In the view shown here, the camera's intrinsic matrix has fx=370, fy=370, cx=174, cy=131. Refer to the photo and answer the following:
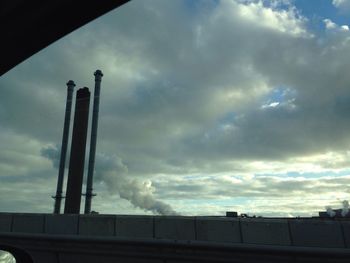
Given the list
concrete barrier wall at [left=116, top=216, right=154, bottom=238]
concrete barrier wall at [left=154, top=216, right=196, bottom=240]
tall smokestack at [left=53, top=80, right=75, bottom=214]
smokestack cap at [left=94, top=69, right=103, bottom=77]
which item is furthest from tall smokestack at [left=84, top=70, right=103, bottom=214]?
concrete barrier wall at [left=154, top=216, right=196, bottom=240]

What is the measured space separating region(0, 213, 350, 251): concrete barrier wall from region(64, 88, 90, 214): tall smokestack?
21.7m

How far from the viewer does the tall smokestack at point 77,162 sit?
113 ft

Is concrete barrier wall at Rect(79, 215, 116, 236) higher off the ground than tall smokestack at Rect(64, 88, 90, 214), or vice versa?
tall smokestack at Rect(64, 88, 90, 214)

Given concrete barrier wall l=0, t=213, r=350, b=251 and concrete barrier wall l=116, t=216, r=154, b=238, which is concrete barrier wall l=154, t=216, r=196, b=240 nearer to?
concrete barrier wall l=0, t=213, r=350, b=251

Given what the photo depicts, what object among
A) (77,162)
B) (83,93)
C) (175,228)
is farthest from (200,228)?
(83,93)

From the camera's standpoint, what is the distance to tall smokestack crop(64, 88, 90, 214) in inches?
1356

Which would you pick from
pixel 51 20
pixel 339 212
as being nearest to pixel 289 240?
pixel 51 20

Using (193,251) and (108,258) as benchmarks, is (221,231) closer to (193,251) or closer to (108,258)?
(193,251)

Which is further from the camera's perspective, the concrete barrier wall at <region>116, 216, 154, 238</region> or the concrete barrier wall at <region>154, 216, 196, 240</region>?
the concrete barrier wall at <region>116, 216, 154, 238</region>

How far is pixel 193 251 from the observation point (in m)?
9.71

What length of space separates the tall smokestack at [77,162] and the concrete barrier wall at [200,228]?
21.7m

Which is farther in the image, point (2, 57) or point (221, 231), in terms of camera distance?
point (221, 231)

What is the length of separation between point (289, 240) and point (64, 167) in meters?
35.7

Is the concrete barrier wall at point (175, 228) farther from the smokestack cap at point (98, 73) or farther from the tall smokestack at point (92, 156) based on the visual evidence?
the smokestack cap at point (98, 73)
